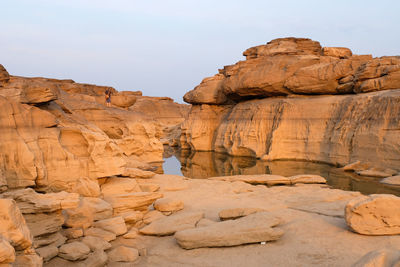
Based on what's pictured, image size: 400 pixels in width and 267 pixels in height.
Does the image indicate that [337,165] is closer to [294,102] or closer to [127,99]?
[294,102]

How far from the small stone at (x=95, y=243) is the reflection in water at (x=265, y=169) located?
849 cm

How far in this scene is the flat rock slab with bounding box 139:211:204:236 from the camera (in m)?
5.97

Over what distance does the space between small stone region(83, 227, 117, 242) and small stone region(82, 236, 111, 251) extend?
145mm

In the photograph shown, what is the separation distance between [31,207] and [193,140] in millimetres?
19906

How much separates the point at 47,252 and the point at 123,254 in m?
1.05

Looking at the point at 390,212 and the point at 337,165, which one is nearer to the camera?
the point at 390,212

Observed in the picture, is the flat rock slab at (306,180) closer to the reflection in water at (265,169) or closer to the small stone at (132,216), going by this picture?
the reflection in water at (265,169)

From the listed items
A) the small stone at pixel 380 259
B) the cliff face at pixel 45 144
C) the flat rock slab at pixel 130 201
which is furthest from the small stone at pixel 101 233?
the small stone at pixel 380 259

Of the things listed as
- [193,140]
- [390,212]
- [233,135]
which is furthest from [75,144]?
[193,140]

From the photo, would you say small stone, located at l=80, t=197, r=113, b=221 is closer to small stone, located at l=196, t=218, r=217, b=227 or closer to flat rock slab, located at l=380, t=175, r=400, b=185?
small stone, located at l=196, t=218, r=217, b=227

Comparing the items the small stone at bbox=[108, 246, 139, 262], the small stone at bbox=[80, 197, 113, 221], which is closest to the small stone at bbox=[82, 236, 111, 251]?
the small stone at bbox=[108, 246, 139, 262]

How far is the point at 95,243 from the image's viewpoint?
511 cm

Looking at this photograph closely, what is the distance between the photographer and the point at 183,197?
873cm

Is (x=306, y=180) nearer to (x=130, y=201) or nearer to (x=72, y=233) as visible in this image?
(x=130, y=201)
